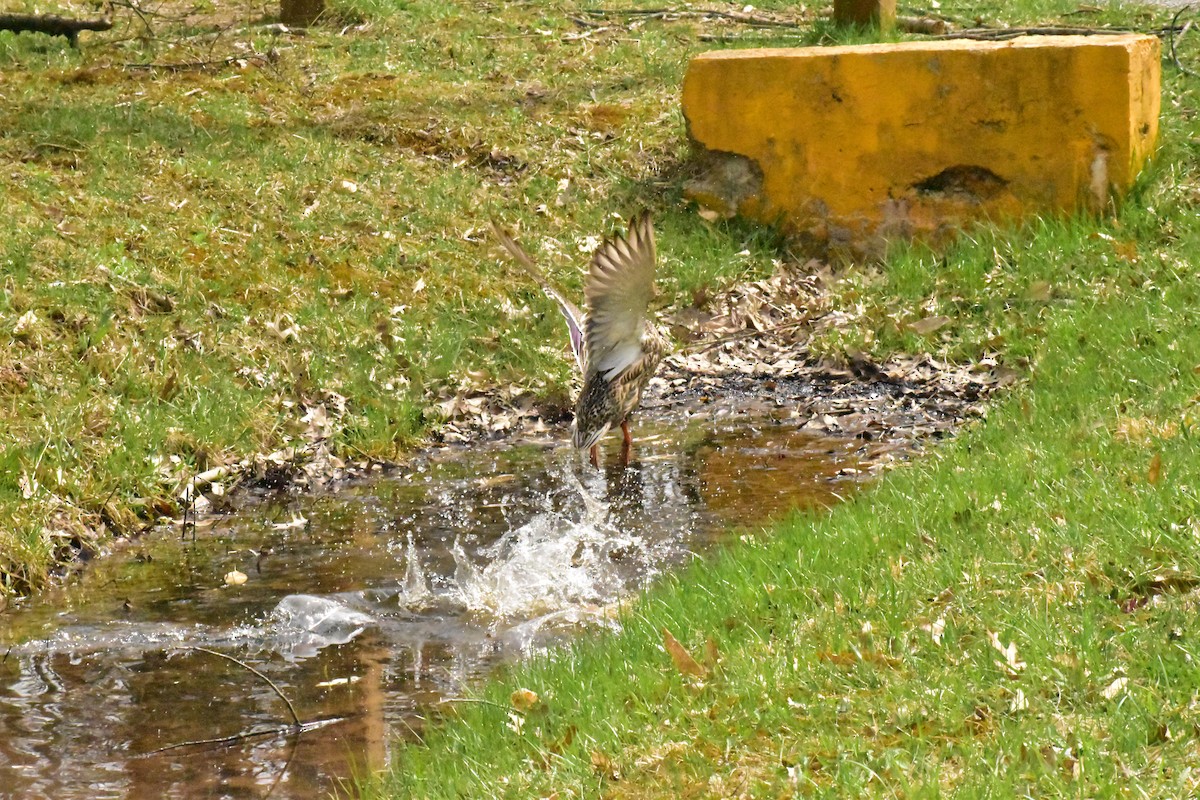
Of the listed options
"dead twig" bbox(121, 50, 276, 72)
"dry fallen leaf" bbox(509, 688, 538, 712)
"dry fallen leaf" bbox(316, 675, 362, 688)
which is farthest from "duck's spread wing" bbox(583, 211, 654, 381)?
"dead twig" bbox(121, 50, 276, 72)

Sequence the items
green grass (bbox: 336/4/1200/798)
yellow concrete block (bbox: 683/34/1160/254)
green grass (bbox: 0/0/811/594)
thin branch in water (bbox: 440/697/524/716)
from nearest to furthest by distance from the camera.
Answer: green grass (bbox: 336/4/1200/798) → thin branch in water (bbox: 440/697/524/716) → green grass (bbox: 0/0/811/594) → yellow concrete block (bbox: 683/34/1160/254)

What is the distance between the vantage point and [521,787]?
13.3 ft

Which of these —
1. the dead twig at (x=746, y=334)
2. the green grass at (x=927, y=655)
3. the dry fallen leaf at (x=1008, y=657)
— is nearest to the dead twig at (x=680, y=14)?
the dead twig at (x=746, y=334)

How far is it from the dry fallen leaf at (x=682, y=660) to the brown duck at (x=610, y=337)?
243 cm

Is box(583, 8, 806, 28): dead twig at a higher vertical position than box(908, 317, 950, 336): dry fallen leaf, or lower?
higher

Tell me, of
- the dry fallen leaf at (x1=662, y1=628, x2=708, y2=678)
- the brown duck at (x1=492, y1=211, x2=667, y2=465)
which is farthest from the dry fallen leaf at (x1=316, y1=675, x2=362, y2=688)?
the brown duck at (x1=492, y1=211, x2=667, y2=465)

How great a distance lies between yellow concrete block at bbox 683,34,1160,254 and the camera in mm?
9562

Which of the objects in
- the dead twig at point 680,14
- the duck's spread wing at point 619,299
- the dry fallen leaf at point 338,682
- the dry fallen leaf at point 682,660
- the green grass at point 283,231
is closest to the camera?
the dry fallen leaf at point 682,660

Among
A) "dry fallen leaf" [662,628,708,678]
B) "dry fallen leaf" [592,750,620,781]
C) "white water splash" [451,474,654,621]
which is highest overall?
"dry fallen leaf" [662,628,708,678]

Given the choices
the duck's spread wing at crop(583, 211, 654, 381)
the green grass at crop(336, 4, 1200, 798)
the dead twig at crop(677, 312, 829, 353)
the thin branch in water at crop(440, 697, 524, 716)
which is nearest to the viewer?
the green grass at crop(336, 4, 1200, 798)

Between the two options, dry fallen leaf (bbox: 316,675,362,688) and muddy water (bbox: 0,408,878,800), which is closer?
muddy water (bbox: 0,408,878,800)

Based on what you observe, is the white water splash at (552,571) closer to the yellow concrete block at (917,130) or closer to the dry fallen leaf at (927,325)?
the dry fallen leaf at (927,325)

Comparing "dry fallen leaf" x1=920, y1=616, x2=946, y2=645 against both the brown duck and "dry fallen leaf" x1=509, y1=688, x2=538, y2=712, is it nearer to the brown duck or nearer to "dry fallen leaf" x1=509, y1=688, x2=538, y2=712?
"dry fallen leaf" x1=509, y1=688, x2=538, y2=712

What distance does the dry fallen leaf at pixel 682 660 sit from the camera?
14.7ft
